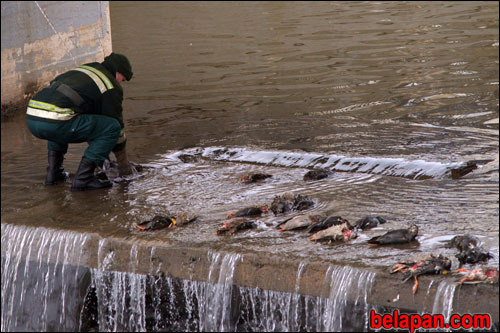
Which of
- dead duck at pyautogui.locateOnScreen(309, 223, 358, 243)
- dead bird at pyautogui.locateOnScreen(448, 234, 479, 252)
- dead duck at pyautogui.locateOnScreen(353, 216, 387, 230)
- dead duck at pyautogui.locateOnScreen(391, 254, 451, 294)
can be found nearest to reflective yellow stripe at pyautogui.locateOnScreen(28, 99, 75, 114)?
dead duck at pyautogui.locateOnScreen(309, 223, 358, 243)

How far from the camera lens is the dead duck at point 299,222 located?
6.14 metres

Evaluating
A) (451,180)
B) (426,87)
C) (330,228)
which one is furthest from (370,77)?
(330,228)

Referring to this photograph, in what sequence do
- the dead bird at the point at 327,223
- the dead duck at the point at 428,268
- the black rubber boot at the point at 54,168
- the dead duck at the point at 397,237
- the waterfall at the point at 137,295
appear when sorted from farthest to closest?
the black rubber boot at the point at 54,168
the dead bird at the point at 327,223
the dead duck at the point at 397,237
the waterfall at the point at 137,295
the dead duck at the point at 428,268

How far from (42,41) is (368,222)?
7.85m

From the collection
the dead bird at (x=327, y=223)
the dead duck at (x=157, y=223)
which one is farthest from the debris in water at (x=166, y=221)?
the dead bird at (x=327, y=223)

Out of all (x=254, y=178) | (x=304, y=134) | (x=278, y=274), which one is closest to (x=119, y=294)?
(x=278, y=274)

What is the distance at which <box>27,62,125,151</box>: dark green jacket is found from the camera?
7.40 m

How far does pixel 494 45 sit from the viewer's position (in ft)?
46.5

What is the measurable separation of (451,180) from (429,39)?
8992mm

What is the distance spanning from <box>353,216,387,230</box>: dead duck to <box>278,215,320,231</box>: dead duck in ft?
1.16

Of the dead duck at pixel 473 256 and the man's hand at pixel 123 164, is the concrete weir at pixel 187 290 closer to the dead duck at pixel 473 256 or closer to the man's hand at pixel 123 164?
the dead duck at pixel 473 256

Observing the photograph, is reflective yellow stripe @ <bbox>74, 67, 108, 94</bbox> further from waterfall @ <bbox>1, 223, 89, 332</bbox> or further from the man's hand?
waterfall @ <bbox>1, 223, 89, 332</bbox>

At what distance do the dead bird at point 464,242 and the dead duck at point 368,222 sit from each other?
74 centimetres

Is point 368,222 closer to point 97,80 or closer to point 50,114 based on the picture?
point 97,80
